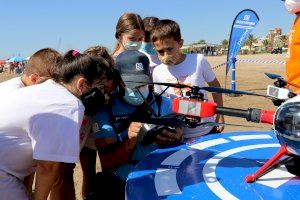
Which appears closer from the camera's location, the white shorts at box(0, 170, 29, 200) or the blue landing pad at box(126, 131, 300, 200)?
the blue landing pad at box(126, 131, 300, 200)

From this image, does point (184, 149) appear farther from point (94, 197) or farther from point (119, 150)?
point (94, 197)

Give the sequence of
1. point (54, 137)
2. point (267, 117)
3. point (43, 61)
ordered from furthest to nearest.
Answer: point (43, 61)
point (54, 137)
point (267, 117)

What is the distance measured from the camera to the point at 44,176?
71.5 inches

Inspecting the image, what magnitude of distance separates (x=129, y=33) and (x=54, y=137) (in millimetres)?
1976

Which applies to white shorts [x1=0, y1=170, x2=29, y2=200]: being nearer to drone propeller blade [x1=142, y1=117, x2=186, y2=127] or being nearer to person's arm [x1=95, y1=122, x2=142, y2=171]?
person's arm [x1=95, y1=122, x2=142, y2=171]

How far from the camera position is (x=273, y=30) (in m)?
107

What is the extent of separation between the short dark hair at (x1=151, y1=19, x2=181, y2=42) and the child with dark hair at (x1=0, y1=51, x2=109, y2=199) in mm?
1074

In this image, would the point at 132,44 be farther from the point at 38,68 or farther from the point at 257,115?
the point at 257,115

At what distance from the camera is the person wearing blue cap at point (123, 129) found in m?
2.18

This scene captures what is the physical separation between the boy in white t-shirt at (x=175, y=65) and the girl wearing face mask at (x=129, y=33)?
1.06ft

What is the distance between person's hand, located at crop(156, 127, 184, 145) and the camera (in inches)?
90.7

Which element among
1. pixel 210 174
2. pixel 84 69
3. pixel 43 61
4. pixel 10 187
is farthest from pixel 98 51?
pixel 210 174

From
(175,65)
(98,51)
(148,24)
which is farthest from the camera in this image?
(148,24)

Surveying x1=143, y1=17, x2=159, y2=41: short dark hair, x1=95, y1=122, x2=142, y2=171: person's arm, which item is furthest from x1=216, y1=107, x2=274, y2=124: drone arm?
x1=143, y1=17, x2=159, y2=41: short dark hair
